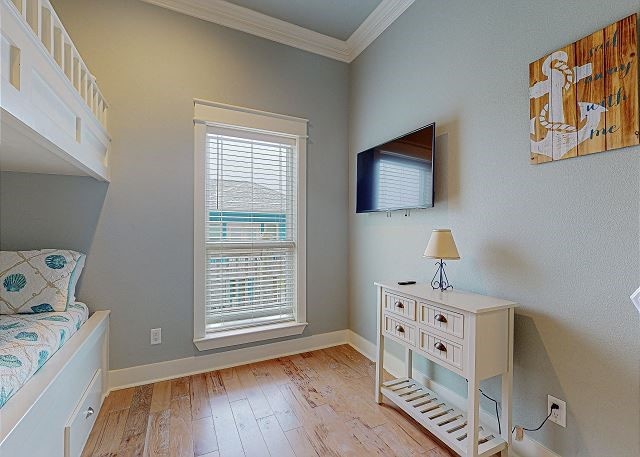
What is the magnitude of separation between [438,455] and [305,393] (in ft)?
3.05

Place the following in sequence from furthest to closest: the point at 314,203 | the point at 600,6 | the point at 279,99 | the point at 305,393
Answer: the point at 314,203 < the point at 279,99 < the point at 305,393 < the point at 600,6

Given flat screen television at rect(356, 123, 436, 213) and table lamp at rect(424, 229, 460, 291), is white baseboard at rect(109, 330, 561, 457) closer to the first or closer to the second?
table lamp at rect(424, 229, 460, 291)

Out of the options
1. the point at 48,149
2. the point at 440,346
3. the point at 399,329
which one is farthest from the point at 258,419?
the point at 48,149

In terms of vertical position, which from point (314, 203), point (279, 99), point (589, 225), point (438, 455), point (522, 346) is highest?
point (279, 99)

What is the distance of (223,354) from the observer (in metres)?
2.58

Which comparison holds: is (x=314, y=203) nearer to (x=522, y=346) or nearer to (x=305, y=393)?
(x=305, y=393)

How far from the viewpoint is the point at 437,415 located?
1.76 metres

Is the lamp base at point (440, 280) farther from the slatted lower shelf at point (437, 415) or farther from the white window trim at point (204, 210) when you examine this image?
the white window trim at point (204, 210)

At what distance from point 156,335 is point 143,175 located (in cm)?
123

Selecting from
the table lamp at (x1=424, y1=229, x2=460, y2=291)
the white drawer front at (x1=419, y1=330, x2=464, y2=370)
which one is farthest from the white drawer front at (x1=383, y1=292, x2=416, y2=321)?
the table lamp at (x1=424, y1=229, x2=460, y2=291)

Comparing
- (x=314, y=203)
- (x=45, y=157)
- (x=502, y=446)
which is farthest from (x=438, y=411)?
(x=45, y=157)

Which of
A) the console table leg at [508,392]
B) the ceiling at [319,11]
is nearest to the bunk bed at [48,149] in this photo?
the ceiling at [319,11]

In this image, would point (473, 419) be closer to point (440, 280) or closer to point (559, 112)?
point (440, 280)

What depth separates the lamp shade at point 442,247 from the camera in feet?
5.78
